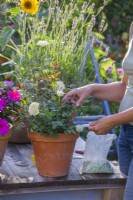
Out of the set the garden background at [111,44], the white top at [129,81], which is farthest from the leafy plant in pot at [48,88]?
the garden background at [111,44]

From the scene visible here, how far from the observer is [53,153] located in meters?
2.45

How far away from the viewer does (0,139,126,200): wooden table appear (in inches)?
95.8

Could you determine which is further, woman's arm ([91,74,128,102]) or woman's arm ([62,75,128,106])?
woman's arm ([91,74,128,102])

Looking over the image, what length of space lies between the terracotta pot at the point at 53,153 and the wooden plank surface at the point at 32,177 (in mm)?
40

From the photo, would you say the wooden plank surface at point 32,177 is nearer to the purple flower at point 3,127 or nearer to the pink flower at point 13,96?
the purple flower at point 3,127

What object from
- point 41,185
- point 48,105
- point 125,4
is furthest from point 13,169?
point 125,4

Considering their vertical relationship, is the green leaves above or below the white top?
above

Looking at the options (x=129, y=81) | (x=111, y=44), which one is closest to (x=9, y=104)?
(x=129, y=81)

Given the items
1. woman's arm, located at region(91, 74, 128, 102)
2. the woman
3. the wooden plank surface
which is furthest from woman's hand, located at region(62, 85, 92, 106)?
the wooden plank surface

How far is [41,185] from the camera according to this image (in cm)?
245

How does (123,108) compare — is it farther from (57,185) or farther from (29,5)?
(29,5)

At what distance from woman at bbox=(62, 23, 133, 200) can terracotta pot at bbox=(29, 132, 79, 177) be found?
0.52 ft

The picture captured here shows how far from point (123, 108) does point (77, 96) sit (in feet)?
0.78

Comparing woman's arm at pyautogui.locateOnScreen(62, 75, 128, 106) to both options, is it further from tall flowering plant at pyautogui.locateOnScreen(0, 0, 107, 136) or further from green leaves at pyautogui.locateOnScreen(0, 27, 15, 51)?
green leaves at pyautogui.locateOnScreen(0, 27, 15, 51)
